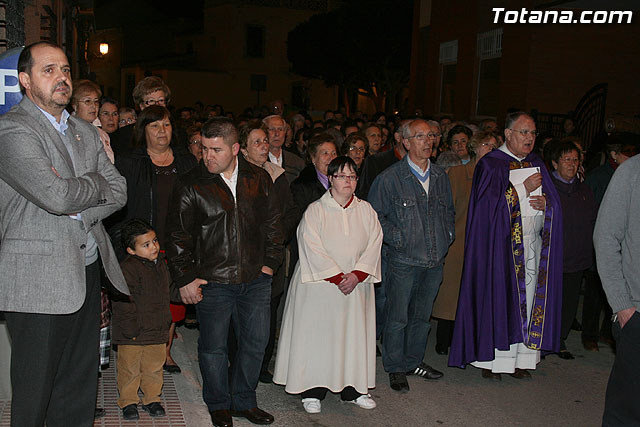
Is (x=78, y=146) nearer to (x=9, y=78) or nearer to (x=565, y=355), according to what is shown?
(x=9, y=78)

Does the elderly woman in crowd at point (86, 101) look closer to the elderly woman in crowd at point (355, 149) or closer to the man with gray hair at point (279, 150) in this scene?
the man with gray hair at point (279, 150)

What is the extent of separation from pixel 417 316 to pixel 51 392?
3.36 metres

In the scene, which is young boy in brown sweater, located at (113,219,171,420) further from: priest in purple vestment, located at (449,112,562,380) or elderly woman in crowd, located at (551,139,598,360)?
elderly woman in crowd, located at (551,139,598,360)

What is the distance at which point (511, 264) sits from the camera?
6453 mm

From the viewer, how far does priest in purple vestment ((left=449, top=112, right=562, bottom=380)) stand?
253 inches

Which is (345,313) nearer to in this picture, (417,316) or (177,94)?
(417,316)

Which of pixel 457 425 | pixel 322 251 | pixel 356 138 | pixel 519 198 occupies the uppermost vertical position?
pixel 356 138

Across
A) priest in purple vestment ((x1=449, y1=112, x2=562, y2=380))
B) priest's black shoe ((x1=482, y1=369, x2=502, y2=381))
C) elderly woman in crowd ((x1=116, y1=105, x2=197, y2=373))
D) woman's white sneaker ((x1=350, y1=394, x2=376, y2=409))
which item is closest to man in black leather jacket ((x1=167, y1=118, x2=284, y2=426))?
elderly woman in crowd ((x1=116, y1=105, x2=197, y2=373))

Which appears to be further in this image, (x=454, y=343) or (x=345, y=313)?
(x=454, y=343)

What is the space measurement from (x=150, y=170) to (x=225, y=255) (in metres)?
1.14

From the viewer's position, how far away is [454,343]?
21.4ft

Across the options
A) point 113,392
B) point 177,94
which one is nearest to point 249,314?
point 113,392

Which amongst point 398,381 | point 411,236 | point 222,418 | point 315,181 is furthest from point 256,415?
point 315,181

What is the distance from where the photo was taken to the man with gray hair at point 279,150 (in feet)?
24.2
